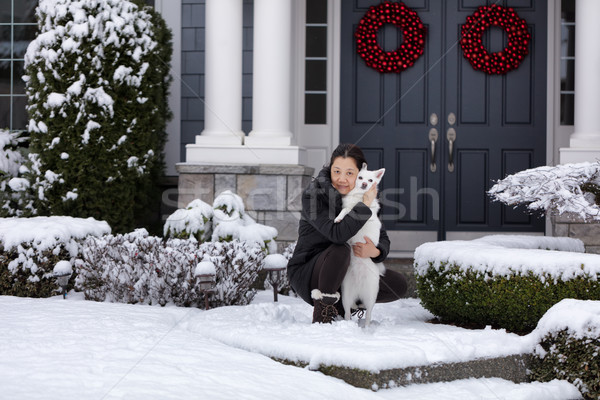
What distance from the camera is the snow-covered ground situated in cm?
314

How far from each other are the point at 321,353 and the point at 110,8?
490 cm

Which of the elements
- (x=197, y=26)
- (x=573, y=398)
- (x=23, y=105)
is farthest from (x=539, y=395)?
(x=23, y=105)

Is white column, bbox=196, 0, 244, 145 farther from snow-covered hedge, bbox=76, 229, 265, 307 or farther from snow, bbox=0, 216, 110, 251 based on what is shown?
snow-covered hedge, bbox=76, 229, 265, 307

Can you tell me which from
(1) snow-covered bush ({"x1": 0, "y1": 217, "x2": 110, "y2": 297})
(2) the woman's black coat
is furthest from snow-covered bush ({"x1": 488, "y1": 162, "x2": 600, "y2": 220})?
(1) snow-covered bush ({"x1": 0, "y1": 217, "x2": 110, "y2": 297})

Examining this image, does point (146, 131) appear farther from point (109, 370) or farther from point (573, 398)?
point (573, 398)

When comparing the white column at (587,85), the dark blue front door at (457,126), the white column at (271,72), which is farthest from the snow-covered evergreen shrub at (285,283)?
the white column at (587,85)

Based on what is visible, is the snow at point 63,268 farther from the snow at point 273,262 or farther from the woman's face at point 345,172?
the woman's face at point 345,172

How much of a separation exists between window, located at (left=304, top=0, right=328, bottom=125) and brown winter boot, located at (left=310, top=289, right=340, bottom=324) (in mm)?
4477

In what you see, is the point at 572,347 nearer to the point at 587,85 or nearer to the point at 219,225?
the point at 219,225

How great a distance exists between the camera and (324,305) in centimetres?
423

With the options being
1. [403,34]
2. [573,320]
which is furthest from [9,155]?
[573,320]

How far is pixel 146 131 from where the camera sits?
743 cm

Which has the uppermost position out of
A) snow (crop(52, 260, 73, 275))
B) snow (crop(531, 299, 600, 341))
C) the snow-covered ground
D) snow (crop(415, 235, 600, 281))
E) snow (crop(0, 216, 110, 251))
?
snow (crop(0, 216, 110, 251))

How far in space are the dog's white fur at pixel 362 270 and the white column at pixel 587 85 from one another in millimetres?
3694
